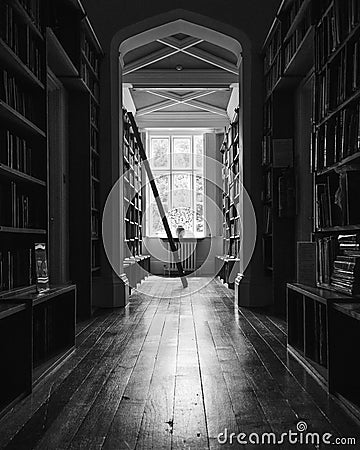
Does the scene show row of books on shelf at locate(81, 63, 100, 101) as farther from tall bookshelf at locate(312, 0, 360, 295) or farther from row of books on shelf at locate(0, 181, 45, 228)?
tall bookshelf at locate(312, 0, 360, 295)

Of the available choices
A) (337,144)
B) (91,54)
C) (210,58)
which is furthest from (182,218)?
(337,144)

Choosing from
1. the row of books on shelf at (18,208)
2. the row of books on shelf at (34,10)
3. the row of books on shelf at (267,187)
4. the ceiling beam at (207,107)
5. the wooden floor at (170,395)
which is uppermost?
the ceiling beam at (207,107)

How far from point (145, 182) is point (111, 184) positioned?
6.84 m

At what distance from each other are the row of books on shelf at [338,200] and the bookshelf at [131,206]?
4596 mm

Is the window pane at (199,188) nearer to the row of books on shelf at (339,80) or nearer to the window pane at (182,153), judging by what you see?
the window pane at (182,153)

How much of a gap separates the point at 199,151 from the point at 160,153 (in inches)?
34.2

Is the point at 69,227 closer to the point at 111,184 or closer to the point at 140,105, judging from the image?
the point at 111,184

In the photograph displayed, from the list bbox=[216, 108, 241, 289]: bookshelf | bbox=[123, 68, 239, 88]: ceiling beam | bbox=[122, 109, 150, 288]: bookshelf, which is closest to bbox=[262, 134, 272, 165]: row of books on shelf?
bbox=[216, 108, 241, 289]: bookshelf

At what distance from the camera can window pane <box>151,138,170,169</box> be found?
14.4 metres

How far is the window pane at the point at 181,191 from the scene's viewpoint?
14320mm

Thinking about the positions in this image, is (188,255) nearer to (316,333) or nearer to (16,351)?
(316,333)

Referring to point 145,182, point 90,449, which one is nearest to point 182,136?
point 145,182

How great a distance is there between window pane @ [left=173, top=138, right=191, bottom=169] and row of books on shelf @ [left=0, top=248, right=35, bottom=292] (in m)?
10.5

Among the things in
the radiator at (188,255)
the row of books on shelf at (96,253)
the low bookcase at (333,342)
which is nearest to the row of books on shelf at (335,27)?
the low bookcase at (333,342)
